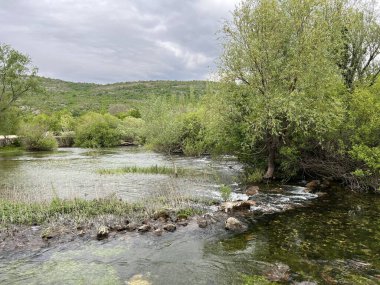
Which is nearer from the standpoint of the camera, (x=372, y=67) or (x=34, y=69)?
(x=372, y=67)

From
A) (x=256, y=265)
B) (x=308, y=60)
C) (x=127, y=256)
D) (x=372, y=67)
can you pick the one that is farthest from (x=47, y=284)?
(x=372, y=67)

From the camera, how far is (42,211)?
17188 millimetres

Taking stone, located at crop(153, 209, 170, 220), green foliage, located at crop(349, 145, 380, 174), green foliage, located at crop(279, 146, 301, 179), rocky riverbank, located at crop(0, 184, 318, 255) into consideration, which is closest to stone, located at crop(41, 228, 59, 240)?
rocky riverbank, located at crop(0, 184, 318, 255)

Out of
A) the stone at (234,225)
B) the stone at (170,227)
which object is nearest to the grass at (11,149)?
the stone at (170,227)

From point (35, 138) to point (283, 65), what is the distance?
60.5 m

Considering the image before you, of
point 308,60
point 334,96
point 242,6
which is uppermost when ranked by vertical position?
point 242,6

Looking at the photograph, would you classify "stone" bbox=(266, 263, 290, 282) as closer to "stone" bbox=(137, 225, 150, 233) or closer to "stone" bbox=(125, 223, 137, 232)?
"stone" bbox=(137, 225, 150, 233)

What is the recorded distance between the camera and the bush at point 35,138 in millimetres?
70062

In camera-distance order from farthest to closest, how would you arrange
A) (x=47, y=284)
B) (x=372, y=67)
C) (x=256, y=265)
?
(x=372, y=67), (x=256, y=265), (x=47, y=284)

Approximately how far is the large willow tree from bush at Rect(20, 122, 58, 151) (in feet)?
185

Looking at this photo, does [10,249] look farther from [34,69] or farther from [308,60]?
[34,69]

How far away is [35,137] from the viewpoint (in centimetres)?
7081

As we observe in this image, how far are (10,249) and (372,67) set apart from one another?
105 feet

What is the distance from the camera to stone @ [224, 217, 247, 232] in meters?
16.1
